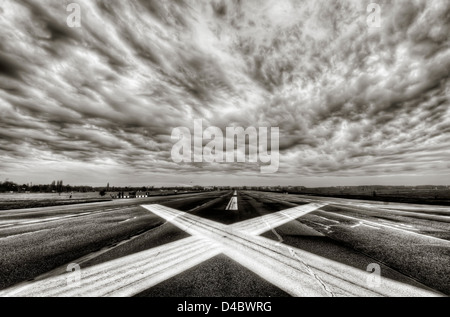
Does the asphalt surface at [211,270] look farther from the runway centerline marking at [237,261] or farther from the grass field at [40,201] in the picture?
the grass field at [40,201]

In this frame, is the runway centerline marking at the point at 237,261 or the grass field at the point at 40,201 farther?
the grass field at the point at 40,201

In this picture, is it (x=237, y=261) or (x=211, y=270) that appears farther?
(x=237, y=261)

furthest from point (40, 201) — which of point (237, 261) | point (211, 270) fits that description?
point (237, 261)

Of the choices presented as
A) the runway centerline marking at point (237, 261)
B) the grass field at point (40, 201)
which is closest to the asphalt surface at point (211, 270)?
the runway centerline marking at point (237, 261)

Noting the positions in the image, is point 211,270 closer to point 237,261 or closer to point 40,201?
point 237,261

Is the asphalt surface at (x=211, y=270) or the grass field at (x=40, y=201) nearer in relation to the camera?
the asphalt surface at (x=211, y=270)

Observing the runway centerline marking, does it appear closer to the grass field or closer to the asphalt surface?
the asphalt surface

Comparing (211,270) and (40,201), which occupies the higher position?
(211,270)

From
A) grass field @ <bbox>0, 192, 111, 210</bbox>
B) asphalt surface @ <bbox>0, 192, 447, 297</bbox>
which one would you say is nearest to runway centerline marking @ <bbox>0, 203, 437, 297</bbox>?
asphalt surface @ <bbox>0, 192, 447, 297</bbox>

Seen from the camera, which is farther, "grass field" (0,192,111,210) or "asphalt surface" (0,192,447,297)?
"grass field" (0,192,111,210)

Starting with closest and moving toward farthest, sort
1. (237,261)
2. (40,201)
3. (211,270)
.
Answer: (211,270) < (237,261) < (40,201)

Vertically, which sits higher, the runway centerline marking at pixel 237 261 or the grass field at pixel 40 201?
the runway centerline marking at pixel 237 261
